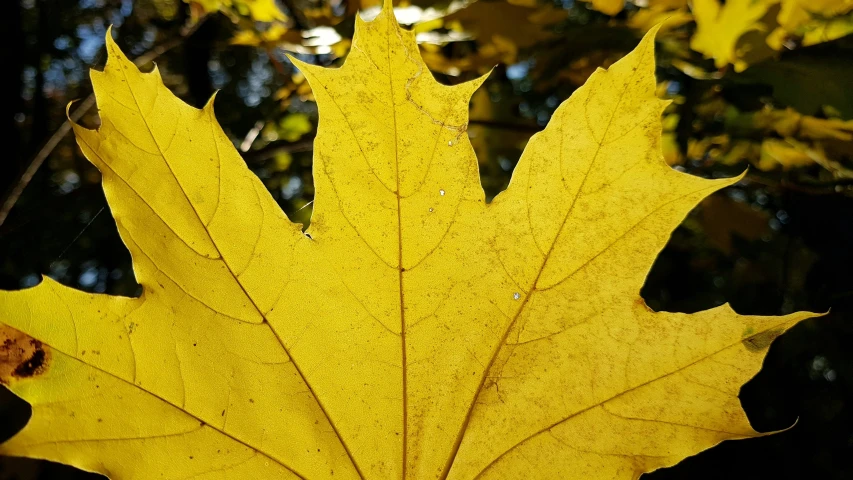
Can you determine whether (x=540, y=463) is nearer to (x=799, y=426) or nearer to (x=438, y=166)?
(x=438, y=166)

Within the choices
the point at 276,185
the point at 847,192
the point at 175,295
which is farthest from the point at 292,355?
the point at 276,185

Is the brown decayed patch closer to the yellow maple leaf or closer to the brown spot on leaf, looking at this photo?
the yellow maple leaf

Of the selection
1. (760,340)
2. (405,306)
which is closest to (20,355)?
(405,306)

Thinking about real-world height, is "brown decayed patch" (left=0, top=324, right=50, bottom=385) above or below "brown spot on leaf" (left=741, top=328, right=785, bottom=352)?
above

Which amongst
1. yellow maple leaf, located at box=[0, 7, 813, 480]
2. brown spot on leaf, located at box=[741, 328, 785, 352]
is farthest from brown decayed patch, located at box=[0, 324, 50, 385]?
brown spot on leaf, located at box=[741, 328, 785, 352]

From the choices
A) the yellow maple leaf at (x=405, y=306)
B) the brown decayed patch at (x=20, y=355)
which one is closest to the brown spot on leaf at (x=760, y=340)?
the yellow maple leaf at (x=405, y=306)

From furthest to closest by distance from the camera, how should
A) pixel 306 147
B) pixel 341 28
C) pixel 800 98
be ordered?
pixel 341 28 < pixel 306 147 < pixel 800 98
